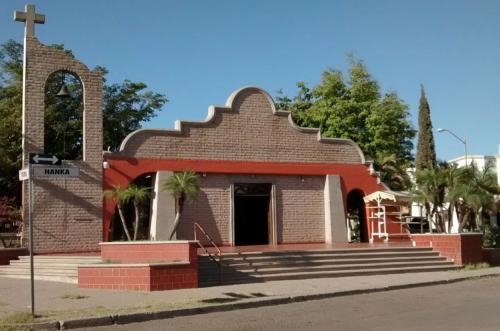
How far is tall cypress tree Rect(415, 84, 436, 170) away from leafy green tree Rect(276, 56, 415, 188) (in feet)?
4.78

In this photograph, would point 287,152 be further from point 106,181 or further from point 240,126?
point 106,181

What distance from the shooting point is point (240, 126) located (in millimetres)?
25531

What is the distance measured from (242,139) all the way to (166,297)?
12219 millimetres

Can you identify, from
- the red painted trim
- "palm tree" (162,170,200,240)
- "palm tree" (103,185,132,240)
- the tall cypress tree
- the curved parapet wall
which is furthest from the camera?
the tall cypress tree

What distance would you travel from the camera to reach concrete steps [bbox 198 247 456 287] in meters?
17.8

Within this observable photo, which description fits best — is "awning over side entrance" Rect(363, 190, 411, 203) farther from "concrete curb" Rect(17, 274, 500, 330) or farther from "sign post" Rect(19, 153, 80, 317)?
"sign post" Rect(19, 153, 80, 317)

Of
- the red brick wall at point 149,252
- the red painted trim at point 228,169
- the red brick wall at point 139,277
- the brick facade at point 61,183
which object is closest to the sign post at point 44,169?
the red brick wall at point 139,277

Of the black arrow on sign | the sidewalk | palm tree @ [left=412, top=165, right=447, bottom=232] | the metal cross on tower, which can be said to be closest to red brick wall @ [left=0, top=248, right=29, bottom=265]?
the sidewalk

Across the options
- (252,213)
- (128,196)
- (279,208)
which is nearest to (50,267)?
(128,196)

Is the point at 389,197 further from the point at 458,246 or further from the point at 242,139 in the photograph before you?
the point at 242,139

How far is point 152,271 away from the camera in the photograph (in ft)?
50.0

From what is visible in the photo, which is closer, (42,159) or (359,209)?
(42,159)

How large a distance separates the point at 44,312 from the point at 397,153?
2995 centimetres

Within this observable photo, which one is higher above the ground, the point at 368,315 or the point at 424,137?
the point at 424,137
